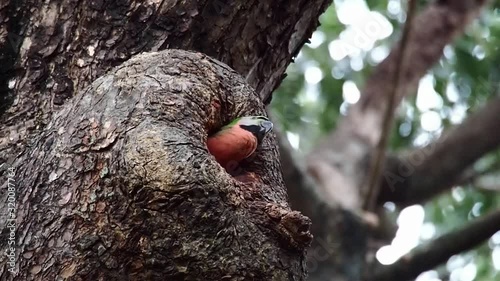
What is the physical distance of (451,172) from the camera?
5.69 meters

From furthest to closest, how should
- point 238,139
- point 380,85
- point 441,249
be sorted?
point 380,85 → point 441,249 → point 238,139

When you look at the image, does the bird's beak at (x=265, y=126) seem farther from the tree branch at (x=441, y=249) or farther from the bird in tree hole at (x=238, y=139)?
the tree branch at (x=441, y=249)

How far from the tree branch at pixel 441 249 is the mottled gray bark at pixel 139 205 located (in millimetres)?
3143

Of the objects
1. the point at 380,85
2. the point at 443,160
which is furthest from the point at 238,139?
the point at 380,85

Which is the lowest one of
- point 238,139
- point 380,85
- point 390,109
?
point 380,85

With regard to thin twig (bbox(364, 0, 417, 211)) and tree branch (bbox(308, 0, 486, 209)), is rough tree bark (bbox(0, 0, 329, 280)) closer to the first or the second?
thin twig (bbox(364, 0, 417, 211))

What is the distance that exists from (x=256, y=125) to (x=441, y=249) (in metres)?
3.14

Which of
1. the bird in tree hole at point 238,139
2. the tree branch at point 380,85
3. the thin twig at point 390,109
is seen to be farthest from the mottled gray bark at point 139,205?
the tree branch at point 380,85

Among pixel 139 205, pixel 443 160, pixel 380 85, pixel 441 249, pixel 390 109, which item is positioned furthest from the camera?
pixel 380 85

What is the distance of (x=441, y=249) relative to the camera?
488cm

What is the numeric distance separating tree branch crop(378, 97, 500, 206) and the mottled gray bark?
399cm

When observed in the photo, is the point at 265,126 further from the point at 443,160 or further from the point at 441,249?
the point at 443,160

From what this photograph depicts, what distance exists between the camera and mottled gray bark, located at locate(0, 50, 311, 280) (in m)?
1.64

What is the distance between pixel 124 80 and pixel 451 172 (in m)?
4.19
